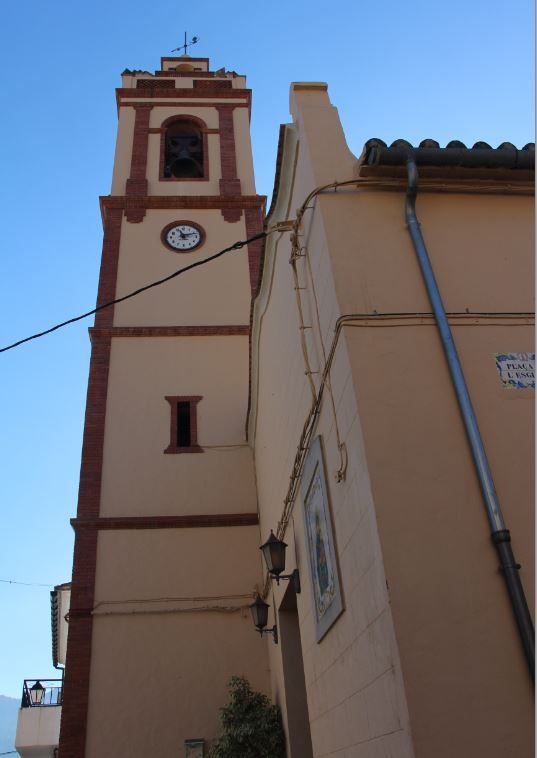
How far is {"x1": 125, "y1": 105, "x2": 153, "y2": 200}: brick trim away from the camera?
15.9 m

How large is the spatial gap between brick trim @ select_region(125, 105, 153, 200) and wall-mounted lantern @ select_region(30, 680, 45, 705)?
12.7 metres

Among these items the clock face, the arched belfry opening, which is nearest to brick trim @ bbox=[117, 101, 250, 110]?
the arched belfry opening

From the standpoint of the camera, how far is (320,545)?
18.7 ft

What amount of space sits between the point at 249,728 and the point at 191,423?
5378 mm

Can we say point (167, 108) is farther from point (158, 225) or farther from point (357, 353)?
point (357, 353)

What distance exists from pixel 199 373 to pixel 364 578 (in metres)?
8.90

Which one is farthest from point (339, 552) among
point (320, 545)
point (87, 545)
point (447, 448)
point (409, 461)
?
point (87, 545)

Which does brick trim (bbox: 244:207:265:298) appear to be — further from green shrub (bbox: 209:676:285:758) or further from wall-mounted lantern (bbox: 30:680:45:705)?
wall-mounted lantern (bbox: 30:680:45:705)

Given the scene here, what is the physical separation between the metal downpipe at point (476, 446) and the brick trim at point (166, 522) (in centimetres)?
671

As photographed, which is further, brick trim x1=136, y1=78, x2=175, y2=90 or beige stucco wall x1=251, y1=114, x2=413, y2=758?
brick trim x1=136, y1=78, x2=175, y2=90

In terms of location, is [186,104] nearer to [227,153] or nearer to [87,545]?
[227,153]

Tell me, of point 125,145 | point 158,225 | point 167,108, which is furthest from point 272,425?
point 167,108

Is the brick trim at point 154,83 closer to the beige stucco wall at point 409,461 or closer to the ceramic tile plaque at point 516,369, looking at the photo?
the beige stucco wall at point 409,461

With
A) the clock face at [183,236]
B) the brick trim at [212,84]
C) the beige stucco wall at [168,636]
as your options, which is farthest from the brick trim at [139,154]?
the beige stucco wall at [168,636]
